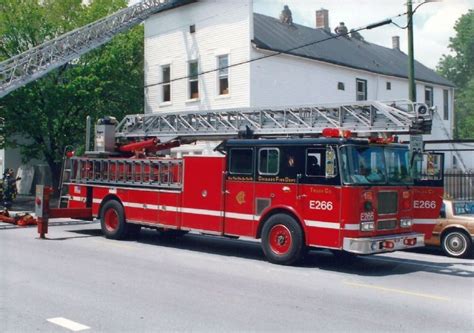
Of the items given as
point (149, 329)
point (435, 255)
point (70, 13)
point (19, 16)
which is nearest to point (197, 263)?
point (149, 329)

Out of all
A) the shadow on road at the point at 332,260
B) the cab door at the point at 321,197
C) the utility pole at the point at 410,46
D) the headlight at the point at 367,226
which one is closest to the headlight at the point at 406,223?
the shadow on road at the point at 332,260

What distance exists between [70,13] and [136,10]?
542cm

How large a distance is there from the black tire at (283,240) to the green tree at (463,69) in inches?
2109

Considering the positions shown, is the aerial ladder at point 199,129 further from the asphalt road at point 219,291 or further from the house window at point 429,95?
the house window at point 429,95

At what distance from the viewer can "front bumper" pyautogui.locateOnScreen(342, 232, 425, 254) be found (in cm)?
970

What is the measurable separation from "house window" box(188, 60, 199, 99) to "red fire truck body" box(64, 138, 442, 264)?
1145cm

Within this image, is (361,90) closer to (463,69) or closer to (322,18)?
(322,18)

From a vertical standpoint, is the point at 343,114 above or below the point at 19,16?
below

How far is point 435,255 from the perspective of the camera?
12.9 meters

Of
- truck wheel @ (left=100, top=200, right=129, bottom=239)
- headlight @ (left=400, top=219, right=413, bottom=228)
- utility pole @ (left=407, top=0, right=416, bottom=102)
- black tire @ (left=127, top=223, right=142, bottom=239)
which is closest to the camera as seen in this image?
headlight @ (left=400, top=219, right=413, bottom=228)

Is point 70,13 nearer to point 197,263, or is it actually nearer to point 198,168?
point 198,168

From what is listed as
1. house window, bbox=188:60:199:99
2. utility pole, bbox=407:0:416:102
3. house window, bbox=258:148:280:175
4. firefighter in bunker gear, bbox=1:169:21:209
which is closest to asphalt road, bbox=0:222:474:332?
house window, bbox=258:148:280:175

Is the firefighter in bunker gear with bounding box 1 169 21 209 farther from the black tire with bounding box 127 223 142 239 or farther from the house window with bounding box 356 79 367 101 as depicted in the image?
the house window with bounding box 356 79 367 101

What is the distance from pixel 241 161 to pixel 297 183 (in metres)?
1.48
